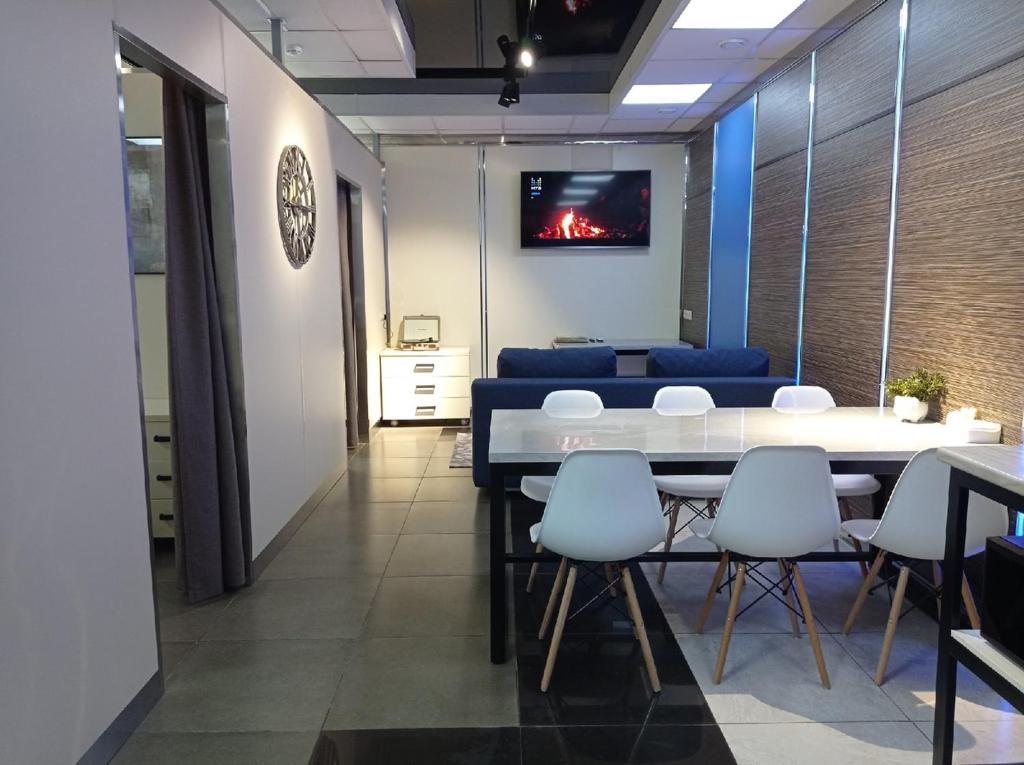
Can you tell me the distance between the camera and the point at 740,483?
2.63 m

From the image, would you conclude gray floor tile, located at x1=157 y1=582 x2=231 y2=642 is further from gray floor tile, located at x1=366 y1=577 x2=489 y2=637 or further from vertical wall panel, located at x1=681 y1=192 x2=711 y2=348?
vertical wall panel, located at x1=681 y1=192 x2=711 y2=348

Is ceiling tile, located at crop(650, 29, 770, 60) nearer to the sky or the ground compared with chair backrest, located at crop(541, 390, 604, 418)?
nearer to the sky

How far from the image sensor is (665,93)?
19.6ft

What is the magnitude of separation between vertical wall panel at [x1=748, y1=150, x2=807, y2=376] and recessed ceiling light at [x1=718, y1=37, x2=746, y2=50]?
796 millimetres

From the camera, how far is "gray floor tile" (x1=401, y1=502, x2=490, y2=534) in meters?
4.39

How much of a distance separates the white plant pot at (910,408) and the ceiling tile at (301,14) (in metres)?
3.67

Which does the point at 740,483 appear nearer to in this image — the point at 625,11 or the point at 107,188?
the point at 107,188

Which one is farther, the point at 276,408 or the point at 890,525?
the point at 276,408

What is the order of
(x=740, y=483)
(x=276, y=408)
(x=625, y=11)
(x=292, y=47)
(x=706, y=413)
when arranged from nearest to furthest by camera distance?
(x=740, y=483) → (x=706, y=413) → (x=276, y=408) → (x=292, y=47) → (x=625, y=11)

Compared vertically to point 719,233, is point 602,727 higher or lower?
lower

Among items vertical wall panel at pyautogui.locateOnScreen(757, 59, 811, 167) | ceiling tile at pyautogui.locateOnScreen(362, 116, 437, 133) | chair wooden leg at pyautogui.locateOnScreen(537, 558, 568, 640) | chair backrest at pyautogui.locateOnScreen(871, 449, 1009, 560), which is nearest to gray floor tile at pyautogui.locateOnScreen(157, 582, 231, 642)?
chair wooden leg at pyautogui.locateOnScreen(537, 558, 568, 640)

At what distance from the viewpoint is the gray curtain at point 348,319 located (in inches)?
237

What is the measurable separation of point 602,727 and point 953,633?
1.11 metres

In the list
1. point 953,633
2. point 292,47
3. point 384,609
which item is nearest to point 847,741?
point 953,633
